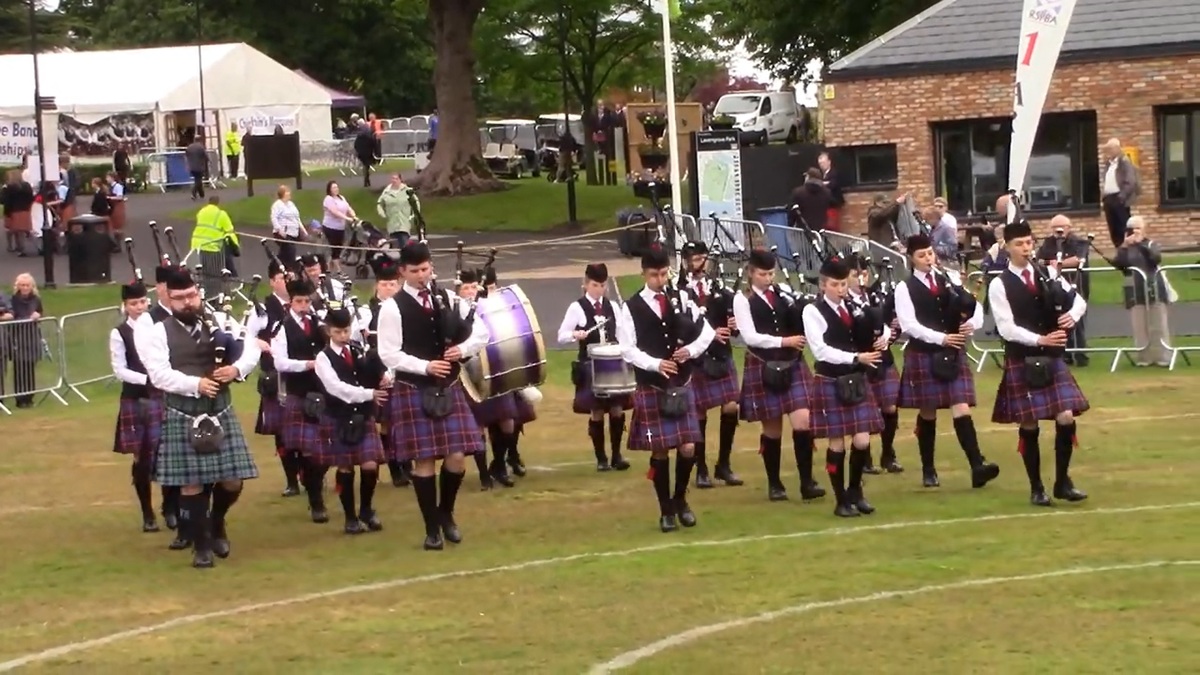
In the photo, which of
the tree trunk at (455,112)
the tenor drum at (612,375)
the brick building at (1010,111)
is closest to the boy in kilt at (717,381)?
the tenor drum at (612,375)

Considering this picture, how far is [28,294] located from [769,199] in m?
13.6

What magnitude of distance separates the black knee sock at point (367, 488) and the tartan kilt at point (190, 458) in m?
1.21

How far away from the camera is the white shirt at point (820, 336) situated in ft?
37.8

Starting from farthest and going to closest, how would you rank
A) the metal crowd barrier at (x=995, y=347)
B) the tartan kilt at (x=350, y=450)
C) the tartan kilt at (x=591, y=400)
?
the metal crowd barrier at (x=995, y=347), the tartan kilt at (x=591, y=400), the tartan kilt at (x=350, y=450)

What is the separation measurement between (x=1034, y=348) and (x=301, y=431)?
4.46 m

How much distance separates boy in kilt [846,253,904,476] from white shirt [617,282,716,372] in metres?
0.89

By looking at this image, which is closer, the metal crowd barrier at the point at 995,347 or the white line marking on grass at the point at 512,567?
the white line marking on grass at the point at 512,567

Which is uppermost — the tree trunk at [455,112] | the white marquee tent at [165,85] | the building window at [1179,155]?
the white marquee tent at [165,85]

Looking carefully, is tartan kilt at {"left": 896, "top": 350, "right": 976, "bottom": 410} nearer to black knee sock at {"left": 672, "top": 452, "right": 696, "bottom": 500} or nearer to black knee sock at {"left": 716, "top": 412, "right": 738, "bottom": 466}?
black knee sock at {"left": 716, "top": 412, "right": 738, "bottom": 466}

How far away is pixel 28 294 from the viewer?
2025 cm

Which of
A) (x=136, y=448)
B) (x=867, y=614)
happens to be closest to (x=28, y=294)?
(x=136, y=448)

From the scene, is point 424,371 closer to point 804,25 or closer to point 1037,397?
point 1037,397

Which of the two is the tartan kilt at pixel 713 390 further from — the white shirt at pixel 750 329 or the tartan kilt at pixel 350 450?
the tartan kilt at pixel 350 450

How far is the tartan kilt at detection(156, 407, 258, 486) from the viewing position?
35.3 feet
